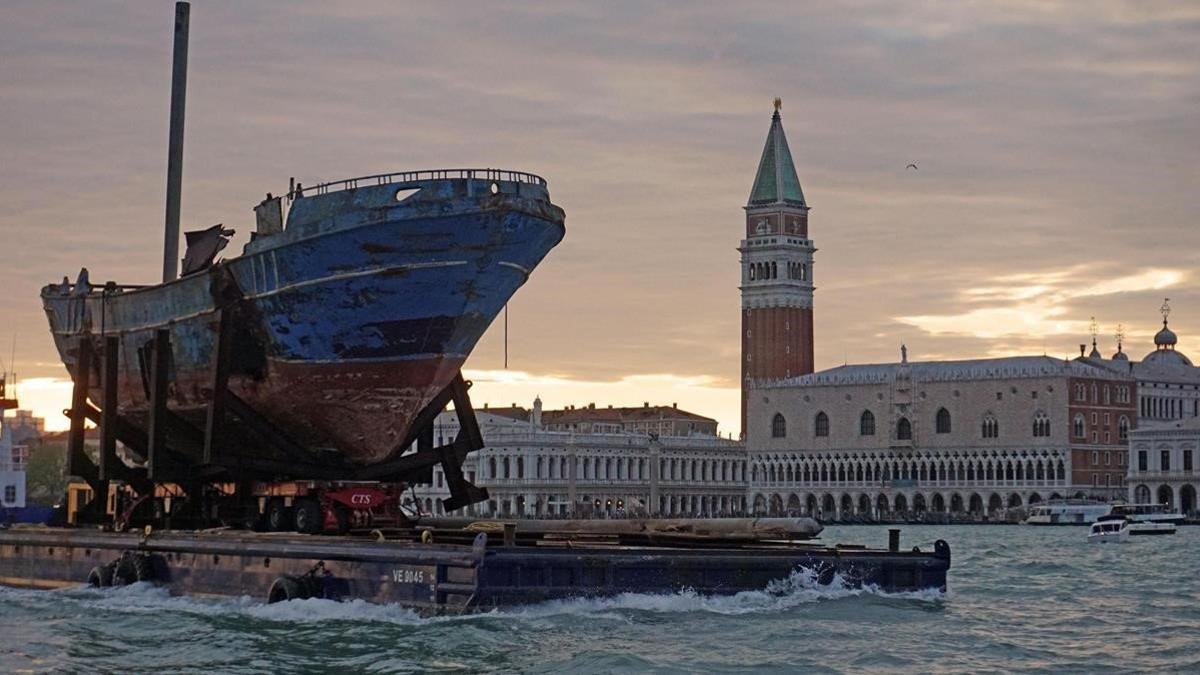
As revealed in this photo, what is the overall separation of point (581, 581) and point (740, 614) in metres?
2.65

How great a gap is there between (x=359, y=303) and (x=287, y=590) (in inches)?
236

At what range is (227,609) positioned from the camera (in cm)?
3189

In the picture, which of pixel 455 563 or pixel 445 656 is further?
pixel 455 563

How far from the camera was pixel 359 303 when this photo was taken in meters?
34.5

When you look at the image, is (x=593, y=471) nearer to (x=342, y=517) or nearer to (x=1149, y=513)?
(x=1149, y=513)

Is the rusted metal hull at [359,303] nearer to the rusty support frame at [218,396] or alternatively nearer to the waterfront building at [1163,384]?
the rusty support frame at [218,396]

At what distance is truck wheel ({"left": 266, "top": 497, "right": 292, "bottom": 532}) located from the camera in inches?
1422

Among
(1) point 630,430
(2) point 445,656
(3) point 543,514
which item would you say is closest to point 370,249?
(2) point 445,656

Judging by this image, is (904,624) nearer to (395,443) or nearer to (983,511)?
(395,443)

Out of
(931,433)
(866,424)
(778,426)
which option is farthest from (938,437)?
(778,426)

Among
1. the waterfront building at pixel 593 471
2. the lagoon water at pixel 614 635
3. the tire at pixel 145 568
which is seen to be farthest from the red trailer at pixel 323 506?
the waterfront building at pixel 593 471

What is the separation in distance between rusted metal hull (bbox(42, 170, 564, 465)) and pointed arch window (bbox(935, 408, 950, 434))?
12112 centimetres

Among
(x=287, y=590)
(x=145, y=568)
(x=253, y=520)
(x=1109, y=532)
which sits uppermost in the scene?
(x=1109, y=532)

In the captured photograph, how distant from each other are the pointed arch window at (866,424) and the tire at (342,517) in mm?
125703
